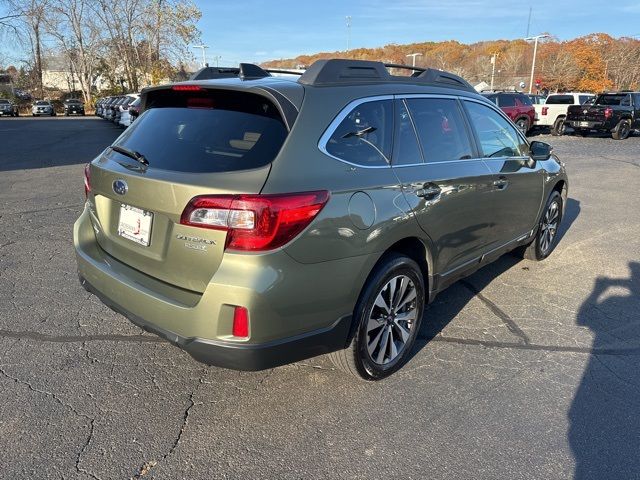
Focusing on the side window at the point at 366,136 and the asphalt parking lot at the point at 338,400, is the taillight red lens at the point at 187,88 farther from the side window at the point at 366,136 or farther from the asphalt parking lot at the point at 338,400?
the asphalt parking lot at the point at 338,400

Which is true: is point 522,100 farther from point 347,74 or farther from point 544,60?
point 544,60

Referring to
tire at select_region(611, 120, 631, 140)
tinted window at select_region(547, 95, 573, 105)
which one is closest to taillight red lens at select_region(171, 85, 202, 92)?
tire at select_region(611, 120, 631, 140)

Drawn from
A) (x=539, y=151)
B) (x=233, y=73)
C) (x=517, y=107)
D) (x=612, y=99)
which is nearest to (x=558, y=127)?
(x=612, y=99)

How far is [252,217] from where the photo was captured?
7.41 feet

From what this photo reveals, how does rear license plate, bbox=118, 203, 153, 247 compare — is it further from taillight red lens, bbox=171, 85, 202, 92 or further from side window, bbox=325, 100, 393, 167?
side window, bbox=325, 100, 393, 167

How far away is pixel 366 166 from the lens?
2.77 metres

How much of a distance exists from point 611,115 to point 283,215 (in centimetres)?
2152

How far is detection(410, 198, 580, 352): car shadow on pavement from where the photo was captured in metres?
3.77

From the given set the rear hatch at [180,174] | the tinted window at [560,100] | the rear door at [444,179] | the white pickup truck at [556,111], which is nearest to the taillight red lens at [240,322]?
the rear hatch at [180,174]

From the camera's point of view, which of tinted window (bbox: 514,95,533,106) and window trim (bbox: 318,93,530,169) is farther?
tinted window (bbox: 514,95,533,106)

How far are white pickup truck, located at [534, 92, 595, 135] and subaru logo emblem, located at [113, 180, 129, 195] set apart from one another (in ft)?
77.8

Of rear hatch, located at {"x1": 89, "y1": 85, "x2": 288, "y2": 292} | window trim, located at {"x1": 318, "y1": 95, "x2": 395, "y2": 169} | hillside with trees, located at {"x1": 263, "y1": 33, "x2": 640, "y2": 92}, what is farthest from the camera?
hillside with trees, located at {"x1": 263, "y1": 33, "x2": 640, "y2": 92}

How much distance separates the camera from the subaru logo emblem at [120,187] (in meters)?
2.71

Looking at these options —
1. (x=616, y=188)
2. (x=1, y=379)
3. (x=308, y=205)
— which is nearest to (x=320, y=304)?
(x=308, y=205)
